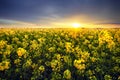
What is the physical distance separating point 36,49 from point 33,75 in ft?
9.31

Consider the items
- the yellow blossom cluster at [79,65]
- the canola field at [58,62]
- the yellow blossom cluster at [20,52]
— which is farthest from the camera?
the yellow blossom cluster at [20,52]

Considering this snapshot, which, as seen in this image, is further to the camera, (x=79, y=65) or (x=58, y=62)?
(x=58, y=62)

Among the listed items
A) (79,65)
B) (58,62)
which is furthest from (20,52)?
(79,65)

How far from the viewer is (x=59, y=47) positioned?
64.1ft

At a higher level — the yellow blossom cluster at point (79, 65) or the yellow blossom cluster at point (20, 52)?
the yellow blossom cluster at point (20, 52)

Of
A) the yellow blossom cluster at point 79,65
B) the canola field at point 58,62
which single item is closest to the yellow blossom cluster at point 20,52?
the canola field at point 58,62

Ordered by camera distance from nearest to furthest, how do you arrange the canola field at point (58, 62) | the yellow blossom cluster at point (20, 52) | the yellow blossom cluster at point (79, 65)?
the yellow blossom cluster at point (79, 65) → the canola field at point (58, 62) → the yellow blossom cluster at point (20, 52)

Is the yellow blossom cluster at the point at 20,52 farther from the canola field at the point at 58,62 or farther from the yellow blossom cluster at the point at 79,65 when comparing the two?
the yellow blossom cluster at the point at 79,65

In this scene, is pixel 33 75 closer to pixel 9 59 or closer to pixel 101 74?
pixel 9 59

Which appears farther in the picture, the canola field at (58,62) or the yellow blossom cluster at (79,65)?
the canola field at (58,62)

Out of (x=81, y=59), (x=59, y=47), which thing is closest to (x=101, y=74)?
(x=81, y=59)

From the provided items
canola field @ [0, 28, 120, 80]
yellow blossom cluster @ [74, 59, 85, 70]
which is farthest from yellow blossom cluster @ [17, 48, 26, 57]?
yellow blossom cluster @ [74, 59, 85, 70]

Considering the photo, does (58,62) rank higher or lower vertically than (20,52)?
lower

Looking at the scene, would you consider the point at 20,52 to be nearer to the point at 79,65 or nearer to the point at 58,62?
the point at 58,62
